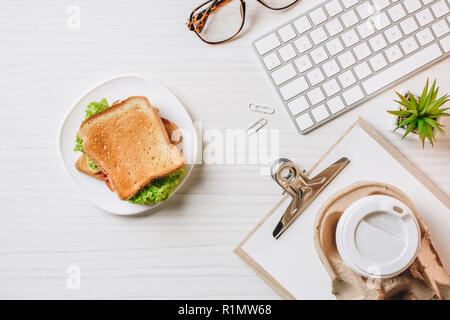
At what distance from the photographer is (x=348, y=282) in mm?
754

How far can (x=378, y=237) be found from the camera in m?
0.70

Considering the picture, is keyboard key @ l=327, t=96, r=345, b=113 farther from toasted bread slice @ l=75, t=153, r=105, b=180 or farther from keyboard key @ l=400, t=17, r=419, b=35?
toasted bread slice @ l=75, t=153, r=105, b=180

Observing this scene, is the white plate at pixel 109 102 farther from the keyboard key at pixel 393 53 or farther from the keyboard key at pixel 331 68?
the keyboard key at pixel 393 53

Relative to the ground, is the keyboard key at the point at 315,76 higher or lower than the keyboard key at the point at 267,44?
lower

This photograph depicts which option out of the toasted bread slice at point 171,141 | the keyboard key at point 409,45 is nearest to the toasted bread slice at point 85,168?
the toasted bread slice at point 171,141

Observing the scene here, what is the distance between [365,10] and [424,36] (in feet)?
0.40

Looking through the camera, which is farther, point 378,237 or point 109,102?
point 109,102

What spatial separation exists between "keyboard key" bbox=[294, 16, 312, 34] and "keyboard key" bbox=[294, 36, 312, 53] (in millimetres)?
15

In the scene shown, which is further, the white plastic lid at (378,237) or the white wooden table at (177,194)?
the white wooden table at (177,194)

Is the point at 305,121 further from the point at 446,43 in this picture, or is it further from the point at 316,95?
the point at 446,43

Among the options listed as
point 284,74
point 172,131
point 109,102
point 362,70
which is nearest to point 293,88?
point 284,74

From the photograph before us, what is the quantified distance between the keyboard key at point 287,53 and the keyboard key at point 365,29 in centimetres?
13

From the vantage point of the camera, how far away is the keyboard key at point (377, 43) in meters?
0.78
